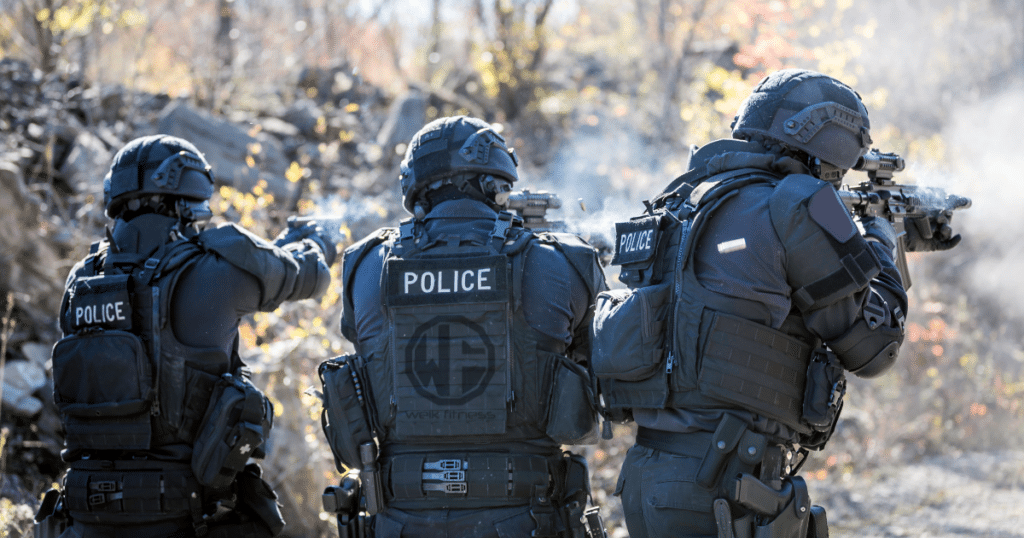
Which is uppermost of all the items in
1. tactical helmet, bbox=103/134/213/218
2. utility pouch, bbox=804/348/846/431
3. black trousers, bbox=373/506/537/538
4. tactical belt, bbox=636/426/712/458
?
tactical helmet, bbox=103/134/213/218

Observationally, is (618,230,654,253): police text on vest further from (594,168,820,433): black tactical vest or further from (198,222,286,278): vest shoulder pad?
(198,222,286,278): vest shoulder pad

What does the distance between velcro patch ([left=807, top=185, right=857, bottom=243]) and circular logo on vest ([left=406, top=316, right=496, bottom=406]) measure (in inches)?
48.9

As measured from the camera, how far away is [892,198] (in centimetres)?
380

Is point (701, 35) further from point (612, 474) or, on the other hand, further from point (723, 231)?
point (723, 231)

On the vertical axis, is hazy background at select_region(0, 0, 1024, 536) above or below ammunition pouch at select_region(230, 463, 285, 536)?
above

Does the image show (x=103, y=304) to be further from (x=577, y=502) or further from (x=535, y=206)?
(x=577, y=502)

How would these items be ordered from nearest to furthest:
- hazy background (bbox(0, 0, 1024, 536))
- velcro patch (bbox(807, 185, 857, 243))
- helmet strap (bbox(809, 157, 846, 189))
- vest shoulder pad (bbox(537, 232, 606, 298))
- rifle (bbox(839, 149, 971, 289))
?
velcro patch (bbox(807, 185, 857, 243))
helmet strap (bbox(809, 157, 846, 189))
vest shoulder pad (bbox(537, 232, 606, 298))
rifle (bbox(839, 149, 971, 289))
hazy background (bbox(0, 0, 1024, 536))

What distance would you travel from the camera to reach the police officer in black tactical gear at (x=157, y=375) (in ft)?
12.5

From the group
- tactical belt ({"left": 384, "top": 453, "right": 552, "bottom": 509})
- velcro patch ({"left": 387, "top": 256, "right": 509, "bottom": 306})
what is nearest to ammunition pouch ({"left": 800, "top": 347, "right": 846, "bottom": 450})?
tactical belt ({"left": 384, "top": 453, "right": 552, "bottom": 509})

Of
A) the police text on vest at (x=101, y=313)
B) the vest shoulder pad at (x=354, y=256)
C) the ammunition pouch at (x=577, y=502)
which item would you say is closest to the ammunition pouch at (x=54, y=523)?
the police text on vest at (x=101, y=313)

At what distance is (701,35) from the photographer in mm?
16766

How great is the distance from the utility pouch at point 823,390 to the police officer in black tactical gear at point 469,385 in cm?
80

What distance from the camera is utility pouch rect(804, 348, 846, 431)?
290 cm

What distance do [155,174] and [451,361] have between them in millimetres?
1853
